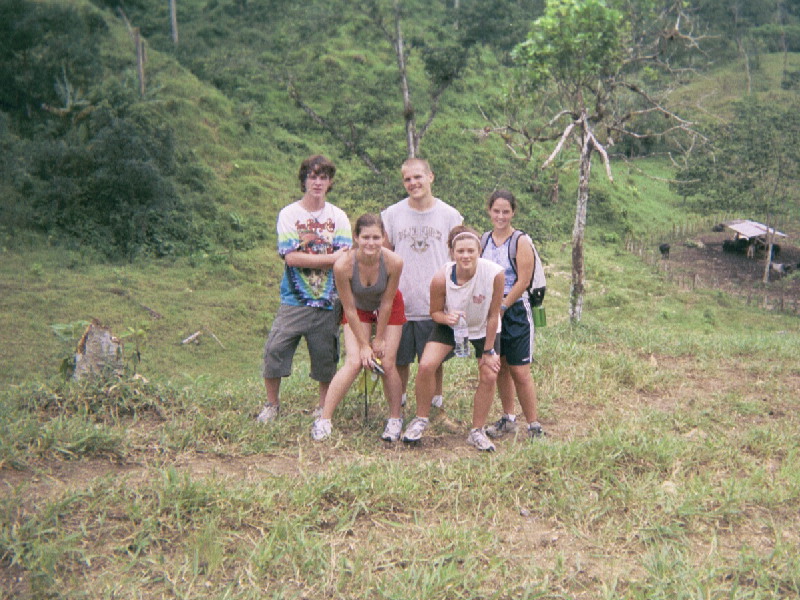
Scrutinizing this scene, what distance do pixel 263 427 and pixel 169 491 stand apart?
1.11 meters

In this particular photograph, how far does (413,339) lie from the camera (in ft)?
16.6

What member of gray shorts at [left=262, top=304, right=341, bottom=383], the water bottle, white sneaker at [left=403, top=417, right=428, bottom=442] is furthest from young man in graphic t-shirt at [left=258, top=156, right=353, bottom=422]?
the water bottle

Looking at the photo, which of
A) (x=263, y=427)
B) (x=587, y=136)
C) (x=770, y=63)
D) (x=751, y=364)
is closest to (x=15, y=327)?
(x=587, y=136)

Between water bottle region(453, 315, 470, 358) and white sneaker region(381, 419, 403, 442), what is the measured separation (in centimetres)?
56

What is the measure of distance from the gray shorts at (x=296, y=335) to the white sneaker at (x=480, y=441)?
100cm

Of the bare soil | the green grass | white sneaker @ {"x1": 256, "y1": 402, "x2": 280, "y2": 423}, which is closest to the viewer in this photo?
the green grass

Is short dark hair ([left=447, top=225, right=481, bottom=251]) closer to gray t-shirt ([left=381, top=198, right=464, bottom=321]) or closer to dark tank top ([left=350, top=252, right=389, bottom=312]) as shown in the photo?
gray t-shirt ([left=381, top=198, right=464, bottom=321])

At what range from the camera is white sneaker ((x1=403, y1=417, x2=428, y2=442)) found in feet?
15.5

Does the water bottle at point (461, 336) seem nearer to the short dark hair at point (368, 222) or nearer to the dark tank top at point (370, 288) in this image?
the dark tank top at point (370, 288)

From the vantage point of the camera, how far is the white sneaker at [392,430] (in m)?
4.79

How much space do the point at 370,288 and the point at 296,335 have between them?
0.62 metres

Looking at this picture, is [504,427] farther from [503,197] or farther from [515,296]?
[503,197]

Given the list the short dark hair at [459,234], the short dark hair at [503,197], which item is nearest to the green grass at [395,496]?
the short dark hair at [459,234]

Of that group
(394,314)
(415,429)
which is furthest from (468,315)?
(415,429)
